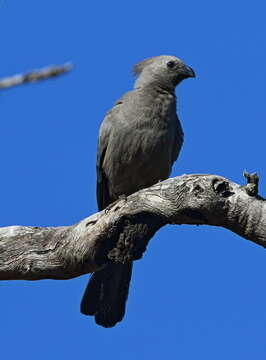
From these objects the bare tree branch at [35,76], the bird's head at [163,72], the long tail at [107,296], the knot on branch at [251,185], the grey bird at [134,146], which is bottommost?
the bare tree branch at [35,76]

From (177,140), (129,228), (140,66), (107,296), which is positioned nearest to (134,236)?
(129,228)

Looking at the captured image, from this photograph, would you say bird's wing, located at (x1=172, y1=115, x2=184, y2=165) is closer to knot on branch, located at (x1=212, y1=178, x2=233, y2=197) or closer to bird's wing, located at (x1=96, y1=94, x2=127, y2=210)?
bird's wing, located at (x1=96, y1=94, x2=127, y2=210)

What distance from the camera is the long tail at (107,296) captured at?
5.27 meters

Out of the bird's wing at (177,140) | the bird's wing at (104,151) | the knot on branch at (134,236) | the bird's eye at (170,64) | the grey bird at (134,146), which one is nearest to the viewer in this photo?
the knot on branch at (134,236)

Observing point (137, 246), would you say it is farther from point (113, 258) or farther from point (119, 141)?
point (119, 141)

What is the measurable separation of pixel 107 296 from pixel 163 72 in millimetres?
2939

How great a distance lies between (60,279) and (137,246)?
0.87 metres

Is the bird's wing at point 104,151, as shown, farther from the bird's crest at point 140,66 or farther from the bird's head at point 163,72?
the bird's crest at point 140,66

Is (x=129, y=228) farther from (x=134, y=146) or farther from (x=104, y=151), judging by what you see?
(x=104, y=151)

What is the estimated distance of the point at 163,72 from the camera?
675cm

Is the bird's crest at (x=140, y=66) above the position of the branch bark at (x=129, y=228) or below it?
above

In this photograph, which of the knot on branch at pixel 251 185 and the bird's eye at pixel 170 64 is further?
the bird's eye at pixel 170 64

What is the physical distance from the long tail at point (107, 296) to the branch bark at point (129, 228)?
99 centimetres

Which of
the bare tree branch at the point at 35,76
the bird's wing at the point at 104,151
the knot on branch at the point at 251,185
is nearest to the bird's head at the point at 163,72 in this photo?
the bird's wing at the point at 104,151
